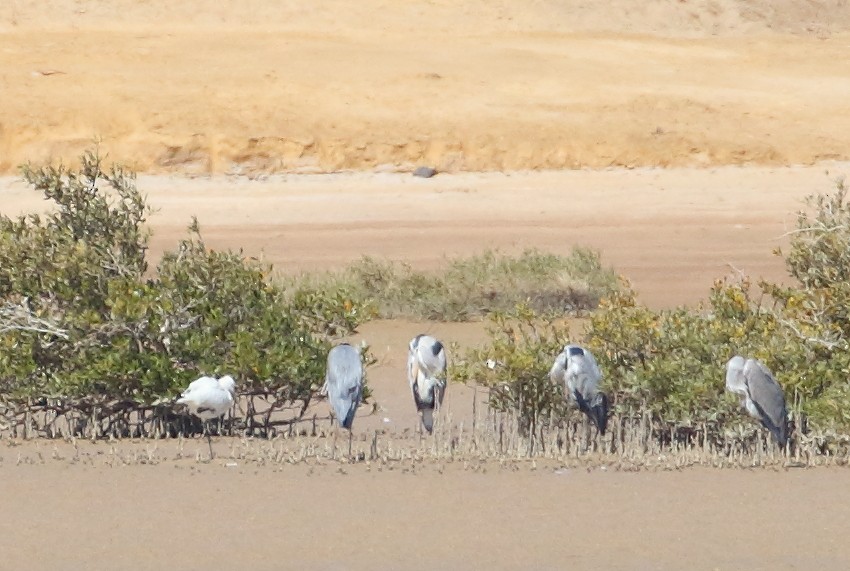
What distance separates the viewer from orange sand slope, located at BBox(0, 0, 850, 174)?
28.9 metres

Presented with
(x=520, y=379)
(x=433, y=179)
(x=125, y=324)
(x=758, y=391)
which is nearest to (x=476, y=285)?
(x=520, y=379)

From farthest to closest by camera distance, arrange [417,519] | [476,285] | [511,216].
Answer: [511,216] < [476,285] < [417,519]

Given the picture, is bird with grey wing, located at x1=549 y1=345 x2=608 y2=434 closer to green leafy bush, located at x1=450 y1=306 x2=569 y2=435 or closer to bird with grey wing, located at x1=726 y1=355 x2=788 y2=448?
green leafy bush, located at x1=450 y1=306 x2=569 y2=435

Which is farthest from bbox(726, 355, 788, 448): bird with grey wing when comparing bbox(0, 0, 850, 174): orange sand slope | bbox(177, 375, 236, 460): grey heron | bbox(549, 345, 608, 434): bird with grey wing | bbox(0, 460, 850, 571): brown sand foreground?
bbox(0, 0, 850, 174): orange sand slope

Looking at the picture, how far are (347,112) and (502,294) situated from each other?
14512mm

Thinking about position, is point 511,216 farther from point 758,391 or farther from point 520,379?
point 758,391

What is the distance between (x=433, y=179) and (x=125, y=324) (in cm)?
1734

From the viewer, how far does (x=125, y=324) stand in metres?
10.1

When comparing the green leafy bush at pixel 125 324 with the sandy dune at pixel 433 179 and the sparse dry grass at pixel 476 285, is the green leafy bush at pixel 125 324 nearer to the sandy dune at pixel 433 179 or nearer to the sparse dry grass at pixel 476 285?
the sandy dune at pixel 433 179

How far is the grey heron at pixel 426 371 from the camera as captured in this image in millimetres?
9312

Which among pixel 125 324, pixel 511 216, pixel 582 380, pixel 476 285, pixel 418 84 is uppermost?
pixel 418 84

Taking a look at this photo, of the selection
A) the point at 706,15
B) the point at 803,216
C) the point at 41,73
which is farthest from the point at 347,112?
the point at 803,216

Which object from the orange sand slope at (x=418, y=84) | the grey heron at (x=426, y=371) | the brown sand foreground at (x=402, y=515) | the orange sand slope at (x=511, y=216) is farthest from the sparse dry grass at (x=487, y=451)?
the orange sand slope at (x=418, y=84)

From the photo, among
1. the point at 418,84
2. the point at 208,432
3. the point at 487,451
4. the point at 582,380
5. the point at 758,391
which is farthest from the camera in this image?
the point at 418,84
